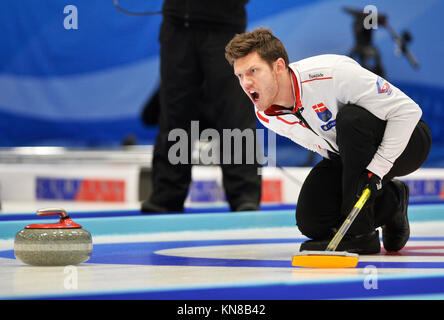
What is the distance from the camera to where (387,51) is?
5801 millimetres

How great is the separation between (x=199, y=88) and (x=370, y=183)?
1.68 meters

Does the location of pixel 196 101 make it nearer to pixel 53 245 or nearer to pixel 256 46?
pixel 256 46

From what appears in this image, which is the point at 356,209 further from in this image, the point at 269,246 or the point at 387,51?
the point at 387,51

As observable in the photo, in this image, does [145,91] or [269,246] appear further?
[145,91]

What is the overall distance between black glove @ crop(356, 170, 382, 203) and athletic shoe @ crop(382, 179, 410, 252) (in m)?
0.31

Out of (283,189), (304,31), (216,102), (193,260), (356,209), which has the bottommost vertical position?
(283,189)

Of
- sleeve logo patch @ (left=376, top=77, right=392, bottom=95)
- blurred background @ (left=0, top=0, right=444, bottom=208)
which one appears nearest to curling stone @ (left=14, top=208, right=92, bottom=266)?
sleeve logo patch @ (left=376, top=77, right=392, bottom=95)

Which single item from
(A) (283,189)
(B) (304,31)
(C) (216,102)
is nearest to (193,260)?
(C) (216,102)

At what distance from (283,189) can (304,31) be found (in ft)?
4.37

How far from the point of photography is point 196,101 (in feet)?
11.7

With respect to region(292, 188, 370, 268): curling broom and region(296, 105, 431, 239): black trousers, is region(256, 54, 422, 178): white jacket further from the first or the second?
region(292, 188, 370, 268): curling broom

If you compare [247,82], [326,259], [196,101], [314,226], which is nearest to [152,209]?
[196,101]

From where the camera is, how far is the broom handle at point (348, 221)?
76.1 inches
